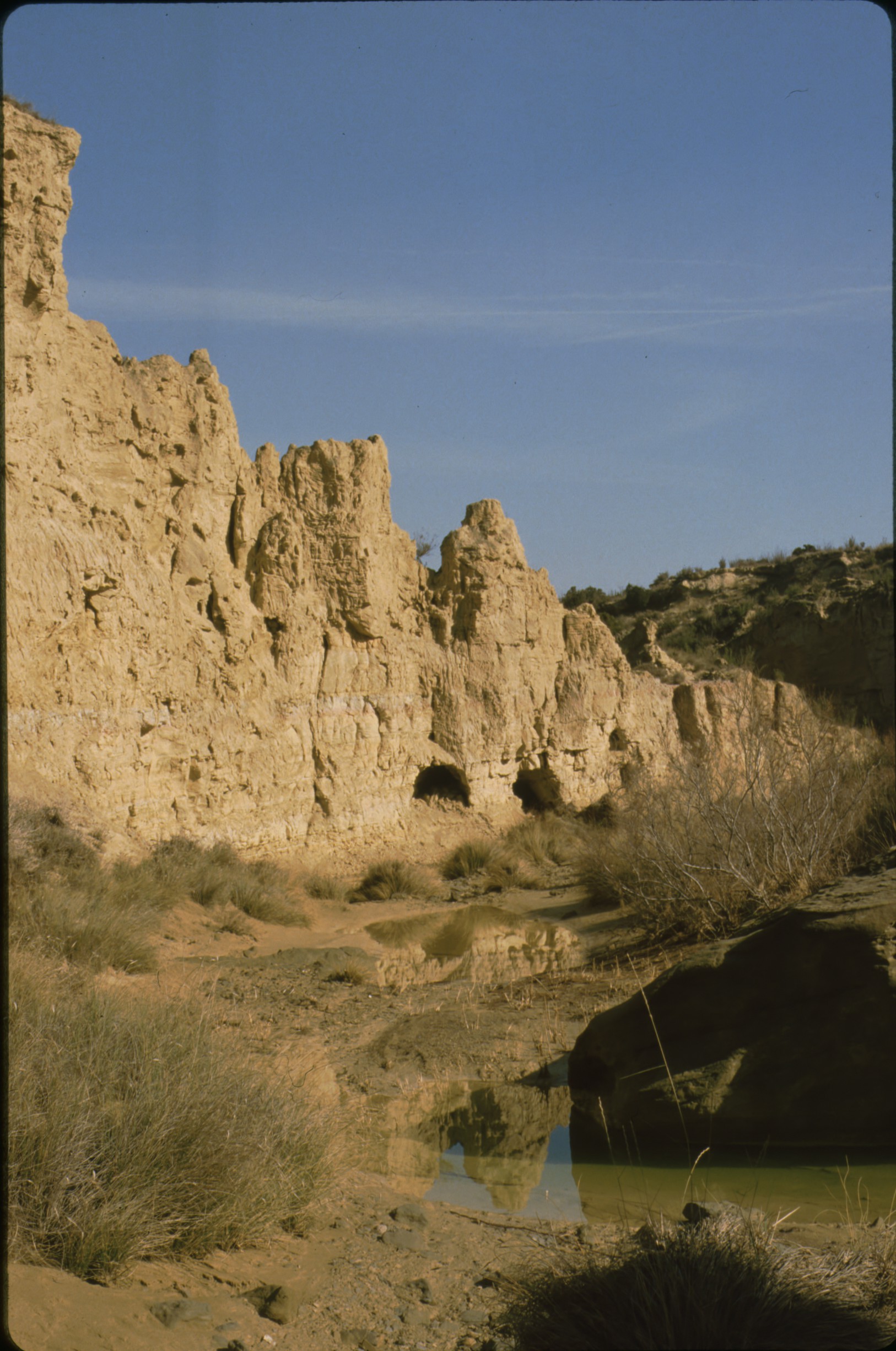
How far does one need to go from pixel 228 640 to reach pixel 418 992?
6.52 m

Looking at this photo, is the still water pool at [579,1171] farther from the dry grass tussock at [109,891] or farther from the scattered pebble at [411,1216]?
the dry grass tussock at [109,891]

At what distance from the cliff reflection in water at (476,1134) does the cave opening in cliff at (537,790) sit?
1242 centimetres

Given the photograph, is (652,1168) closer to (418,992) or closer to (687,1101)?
(687,1101)

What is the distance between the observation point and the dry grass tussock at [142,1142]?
3627mm

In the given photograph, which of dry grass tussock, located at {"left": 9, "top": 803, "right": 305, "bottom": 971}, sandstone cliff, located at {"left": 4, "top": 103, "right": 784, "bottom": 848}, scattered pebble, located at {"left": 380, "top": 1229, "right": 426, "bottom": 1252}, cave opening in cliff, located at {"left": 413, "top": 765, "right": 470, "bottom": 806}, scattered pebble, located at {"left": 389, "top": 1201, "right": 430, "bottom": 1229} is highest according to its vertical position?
sandstone cliff, located at {"left": 4, "top": 103, "right": 784, "bottom": 848}

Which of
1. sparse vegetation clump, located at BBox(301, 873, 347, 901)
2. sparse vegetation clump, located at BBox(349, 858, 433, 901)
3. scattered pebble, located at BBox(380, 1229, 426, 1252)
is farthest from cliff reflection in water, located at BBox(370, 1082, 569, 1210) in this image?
sparse vegetation clump, located at BBox(349, 858, 433, 901)

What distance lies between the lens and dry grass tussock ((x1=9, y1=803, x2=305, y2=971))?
841cm

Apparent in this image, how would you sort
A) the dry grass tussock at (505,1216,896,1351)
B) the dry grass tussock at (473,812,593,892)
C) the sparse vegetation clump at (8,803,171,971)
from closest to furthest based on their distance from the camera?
the dry grass tussock at (505,1216,896,1351)
the sparse vegetation clump at (8,803,171,971)
the dry grass tussock at (473,812,593,892)

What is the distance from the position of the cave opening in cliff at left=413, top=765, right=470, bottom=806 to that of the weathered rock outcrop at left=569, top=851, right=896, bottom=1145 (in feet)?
38.5

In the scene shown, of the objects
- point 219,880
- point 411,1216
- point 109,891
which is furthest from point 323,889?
point 411,1216

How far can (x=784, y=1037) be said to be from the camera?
18.5 feet

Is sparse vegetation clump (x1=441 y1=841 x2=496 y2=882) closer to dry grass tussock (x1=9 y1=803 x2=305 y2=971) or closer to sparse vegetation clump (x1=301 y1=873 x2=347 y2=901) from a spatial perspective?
sparse vegetation clump (x1=301 y1=873 x2=347 y2=901)

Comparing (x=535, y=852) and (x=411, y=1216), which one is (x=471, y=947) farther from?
(x=411, y=1216)

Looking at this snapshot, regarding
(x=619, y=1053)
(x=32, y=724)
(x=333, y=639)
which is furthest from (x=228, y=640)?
(x=619, y=1053)
